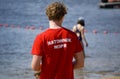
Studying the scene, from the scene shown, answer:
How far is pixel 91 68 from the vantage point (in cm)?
1448

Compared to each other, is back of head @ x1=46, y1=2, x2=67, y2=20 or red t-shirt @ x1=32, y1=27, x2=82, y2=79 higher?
back of head @ x1=46, y1=2, x2=67, y2=20

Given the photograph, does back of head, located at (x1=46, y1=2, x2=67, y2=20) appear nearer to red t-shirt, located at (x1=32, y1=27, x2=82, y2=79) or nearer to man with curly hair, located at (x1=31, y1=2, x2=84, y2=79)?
man with curly hair, located at (x1=31, y1=2, x2=84, y2=79)

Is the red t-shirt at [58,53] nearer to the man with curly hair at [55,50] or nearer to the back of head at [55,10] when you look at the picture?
the man with curly hair at [55,50]

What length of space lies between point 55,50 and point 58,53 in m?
0.06

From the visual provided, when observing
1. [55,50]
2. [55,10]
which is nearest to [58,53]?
[55,50]

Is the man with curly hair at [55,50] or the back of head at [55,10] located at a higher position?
the back of head at [55,10]

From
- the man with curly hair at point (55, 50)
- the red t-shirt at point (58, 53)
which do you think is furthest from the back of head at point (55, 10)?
the red t-shirt at point (58, 53)

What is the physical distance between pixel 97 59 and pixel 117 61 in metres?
0.79

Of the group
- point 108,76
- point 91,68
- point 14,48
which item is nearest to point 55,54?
point 108,76

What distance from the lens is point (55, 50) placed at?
18.1 feet

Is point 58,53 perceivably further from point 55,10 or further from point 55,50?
point 55,10

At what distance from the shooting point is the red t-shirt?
18.0ft

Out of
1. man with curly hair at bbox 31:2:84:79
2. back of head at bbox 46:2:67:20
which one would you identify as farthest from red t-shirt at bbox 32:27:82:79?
back of head at bbox 46:2:67:20

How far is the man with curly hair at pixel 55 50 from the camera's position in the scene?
17.9 ft
